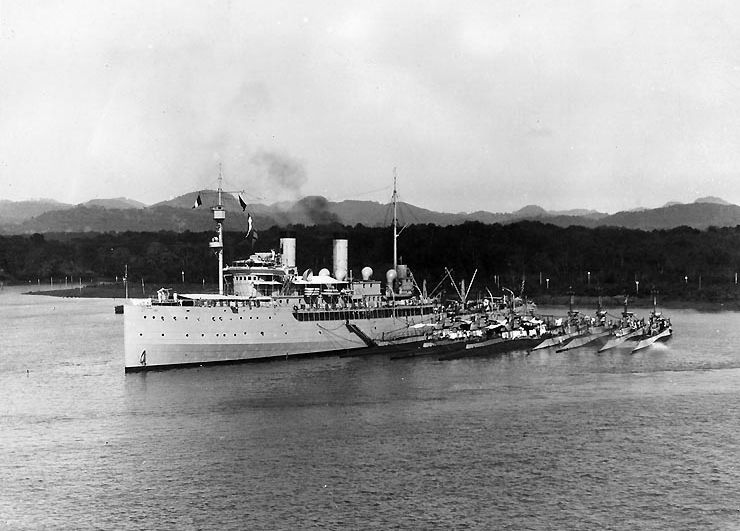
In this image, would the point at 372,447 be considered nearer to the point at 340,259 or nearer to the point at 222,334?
the point at 222,334

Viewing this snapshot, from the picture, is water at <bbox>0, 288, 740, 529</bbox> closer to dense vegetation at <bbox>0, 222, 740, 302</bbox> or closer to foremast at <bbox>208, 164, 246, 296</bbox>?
foremast at <bbox>208, 164, 246, 296</bbox>

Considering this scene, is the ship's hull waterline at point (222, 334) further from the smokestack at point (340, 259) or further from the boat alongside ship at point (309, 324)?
the smokestack at point (340, 259)

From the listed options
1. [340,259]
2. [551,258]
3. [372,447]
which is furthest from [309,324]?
[551,258]

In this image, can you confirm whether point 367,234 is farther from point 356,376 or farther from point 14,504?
point 14,504

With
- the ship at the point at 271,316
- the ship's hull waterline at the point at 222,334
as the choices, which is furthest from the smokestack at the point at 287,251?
the ship's hull waterline at the point at 222,334

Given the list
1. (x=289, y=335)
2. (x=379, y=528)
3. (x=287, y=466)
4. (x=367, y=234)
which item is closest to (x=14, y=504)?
(x=287, y=466)

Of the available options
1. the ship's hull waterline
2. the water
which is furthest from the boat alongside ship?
the water
